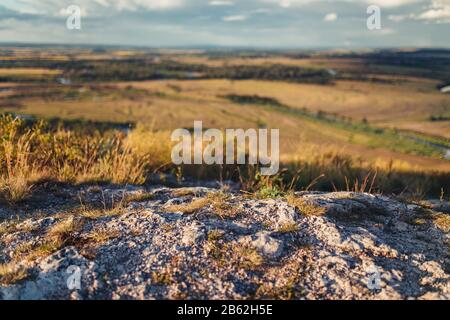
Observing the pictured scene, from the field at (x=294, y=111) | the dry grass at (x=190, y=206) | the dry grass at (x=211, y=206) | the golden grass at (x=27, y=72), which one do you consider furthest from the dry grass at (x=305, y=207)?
the golden grass at (x=27, y=72)

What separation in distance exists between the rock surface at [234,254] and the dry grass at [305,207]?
0.07m

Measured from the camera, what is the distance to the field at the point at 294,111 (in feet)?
28.1

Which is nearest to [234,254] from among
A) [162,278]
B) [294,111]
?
[162,278]

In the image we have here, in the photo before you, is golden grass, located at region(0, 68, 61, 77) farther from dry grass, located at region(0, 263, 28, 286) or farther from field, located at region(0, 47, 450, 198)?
dry grass, located at region(0, 263, 28, 286)

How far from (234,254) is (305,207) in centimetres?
117

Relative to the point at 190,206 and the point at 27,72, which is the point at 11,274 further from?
the point at 27,72

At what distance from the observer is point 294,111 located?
122 ft

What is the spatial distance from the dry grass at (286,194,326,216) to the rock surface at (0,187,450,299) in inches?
2.7

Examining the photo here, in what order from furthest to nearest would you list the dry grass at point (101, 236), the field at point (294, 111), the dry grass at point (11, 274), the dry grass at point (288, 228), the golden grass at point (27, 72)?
the golden grass at point (27, 72) → the field at point (294, 111) → the dry grass at point (288, 228) → the dry grass at point (101, 236) → the dry grass at point (11, 274)

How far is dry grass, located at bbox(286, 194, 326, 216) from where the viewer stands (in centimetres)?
421

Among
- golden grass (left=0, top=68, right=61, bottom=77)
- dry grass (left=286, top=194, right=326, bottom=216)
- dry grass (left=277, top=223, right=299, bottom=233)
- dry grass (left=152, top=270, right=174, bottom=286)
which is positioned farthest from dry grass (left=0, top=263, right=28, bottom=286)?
golden grass (left=0, top=68, right=61, bottom=77)

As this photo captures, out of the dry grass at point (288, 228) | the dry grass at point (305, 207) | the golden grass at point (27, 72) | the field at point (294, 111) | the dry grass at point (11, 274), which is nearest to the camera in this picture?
the dry grass at point (11, 274)

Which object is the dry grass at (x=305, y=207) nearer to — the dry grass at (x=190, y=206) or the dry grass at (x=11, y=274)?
the dry grass at (x=190, y=206)

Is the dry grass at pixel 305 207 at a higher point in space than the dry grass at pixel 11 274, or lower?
higher
